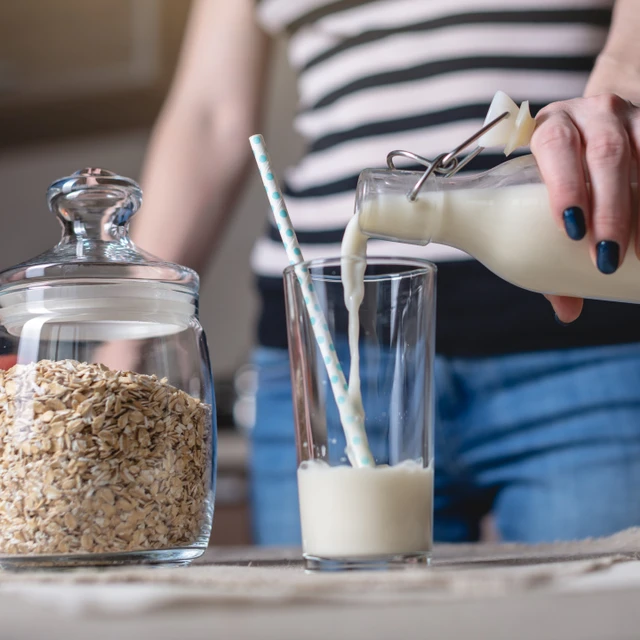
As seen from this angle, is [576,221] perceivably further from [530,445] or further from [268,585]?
[530,445]

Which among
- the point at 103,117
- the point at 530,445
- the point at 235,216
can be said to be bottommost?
the point at 530,445

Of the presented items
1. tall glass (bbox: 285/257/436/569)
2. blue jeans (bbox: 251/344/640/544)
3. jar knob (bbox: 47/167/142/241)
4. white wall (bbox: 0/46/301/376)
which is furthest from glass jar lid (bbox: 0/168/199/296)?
white wall (bbox: 0/46/301/376)

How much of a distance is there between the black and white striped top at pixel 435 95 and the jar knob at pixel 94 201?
0.42m

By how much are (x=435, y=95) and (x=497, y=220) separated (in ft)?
1.51

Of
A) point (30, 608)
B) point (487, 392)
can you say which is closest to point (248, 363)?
point (487, 392)

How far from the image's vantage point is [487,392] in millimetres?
992

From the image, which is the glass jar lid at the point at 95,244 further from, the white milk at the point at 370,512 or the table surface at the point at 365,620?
the table surface at the point at 365,620

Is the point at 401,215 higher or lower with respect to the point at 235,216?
lower

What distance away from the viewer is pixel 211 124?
1.25 metres

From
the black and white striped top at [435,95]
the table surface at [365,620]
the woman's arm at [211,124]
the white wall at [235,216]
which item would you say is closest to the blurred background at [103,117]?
the white wall at [235,216]

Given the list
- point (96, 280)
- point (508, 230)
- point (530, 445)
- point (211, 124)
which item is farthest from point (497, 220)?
point (211, 124)

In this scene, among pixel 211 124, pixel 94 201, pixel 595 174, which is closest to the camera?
pixel 595 174

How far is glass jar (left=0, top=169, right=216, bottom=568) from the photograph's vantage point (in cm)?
58

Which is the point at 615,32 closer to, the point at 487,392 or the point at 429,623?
the point at 487,392
